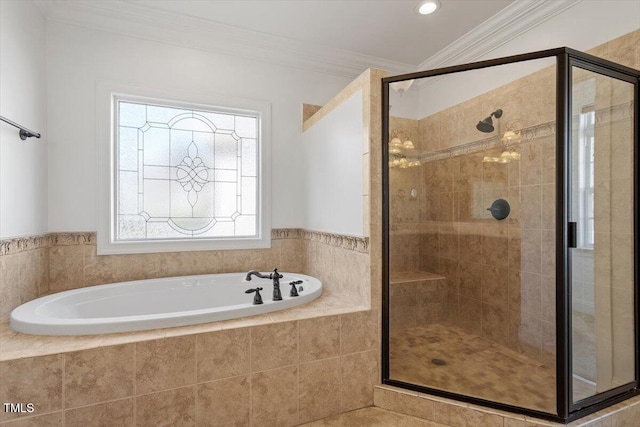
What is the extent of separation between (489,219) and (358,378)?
1.37 meters

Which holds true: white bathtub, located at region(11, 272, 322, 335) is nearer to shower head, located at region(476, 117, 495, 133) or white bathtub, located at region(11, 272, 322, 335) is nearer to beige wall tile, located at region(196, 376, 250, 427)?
beige wall tile, located at region(196, 376, 250, 427)

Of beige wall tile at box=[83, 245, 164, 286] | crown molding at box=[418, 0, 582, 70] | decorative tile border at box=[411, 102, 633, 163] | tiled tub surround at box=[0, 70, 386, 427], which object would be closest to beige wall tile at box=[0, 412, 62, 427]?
tiled tub surround at box=[0, 70, 386, 427]

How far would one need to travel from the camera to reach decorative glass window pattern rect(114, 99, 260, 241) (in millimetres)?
2512

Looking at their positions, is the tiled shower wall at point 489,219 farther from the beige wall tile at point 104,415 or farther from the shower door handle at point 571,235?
the beige wall tile at point 104,415

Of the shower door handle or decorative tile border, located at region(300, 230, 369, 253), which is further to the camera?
decorative tile border, located at region(300, 230, 369, 253)

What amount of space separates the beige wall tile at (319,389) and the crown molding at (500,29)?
266cm

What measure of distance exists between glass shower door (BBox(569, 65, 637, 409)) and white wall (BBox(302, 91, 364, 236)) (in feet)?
3.71

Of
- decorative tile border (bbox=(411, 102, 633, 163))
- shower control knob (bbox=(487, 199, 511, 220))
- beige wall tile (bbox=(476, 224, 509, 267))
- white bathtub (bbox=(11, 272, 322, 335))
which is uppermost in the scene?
decorative tile border (bbox=(411, 102, 633, 163))

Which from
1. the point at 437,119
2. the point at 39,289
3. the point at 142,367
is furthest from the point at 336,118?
the point at 39,289

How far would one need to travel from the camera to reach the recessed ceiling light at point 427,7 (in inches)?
87.7

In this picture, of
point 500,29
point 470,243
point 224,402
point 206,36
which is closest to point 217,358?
point 224,402

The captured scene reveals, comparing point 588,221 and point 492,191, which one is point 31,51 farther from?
point 588,221

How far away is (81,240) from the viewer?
2.32 metres

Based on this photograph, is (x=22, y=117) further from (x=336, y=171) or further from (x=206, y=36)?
(x=336, y=171)
